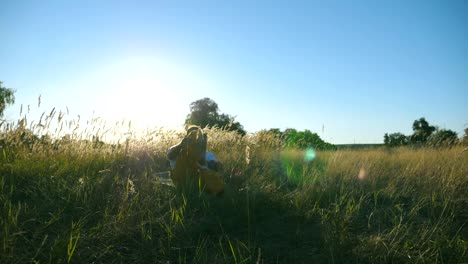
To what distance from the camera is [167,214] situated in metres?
2.47

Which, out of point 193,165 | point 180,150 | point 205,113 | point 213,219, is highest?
point 205,113

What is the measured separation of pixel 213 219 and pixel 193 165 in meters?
0.71

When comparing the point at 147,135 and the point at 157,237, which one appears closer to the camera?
the point at 157,237

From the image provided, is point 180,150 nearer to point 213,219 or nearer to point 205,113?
point 213,219

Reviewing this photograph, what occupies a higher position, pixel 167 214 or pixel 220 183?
pixel 220 183

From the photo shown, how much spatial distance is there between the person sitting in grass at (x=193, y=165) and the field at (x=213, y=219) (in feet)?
0.44

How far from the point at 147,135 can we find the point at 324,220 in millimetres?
3751

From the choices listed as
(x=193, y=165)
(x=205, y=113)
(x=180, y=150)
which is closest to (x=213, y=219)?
(x=193, y=165)

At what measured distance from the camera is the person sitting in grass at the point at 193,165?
2924 millimetres

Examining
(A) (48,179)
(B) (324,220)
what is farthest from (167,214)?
(A) (48,179)

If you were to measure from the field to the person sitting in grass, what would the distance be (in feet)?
0.44

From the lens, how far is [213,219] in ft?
8.16

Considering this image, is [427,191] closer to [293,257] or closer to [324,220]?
[324,220]

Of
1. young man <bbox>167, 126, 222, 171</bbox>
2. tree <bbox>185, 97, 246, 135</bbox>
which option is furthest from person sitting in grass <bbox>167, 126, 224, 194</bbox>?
tree <bbox>185, 97, 246, 135</bbox>
